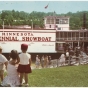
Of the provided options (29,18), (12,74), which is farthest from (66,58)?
(12,74)

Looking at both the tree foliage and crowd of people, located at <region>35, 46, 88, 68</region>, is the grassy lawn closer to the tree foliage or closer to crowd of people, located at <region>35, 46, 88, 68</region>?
crowd of people, located at <region>35, 46, 88, 68</region>

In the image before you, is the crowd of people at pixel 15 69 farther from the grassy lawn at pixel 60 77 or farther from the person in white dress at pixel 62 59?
the person in white dress at pixel 62 59

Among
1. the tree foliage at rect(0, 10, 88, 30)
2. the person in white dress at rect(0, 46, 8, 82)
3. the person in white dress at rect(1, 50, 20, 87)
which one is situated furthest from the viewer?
the tree foliage at rect(0, 10, 88, 30)

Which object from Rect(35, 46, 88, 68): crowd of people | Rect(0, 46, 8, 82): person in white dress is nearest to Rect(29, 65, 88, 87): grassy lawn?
Rect(35, 46, 88, 68): crowd of people

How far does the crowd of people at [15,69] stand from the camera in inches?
109

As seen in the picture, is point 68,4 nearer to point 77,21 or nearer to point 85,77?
point 77,21

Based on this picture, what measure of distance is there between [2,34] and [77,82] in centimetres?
114

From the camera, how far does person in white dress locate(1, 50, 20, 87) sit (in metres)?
2.75

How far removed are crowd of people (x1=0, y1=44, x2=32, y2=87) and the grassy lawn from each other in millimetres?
164

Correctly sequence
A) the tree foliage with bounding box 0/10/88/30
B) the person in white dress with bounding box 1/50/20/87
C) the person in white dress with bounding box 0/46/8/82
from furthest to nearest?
the tree foliage with bounding box 0/10/88/30 < the person in white dress with bounding box 0/46/8/82 < the person in white dress with bounding box 1/50/20/87

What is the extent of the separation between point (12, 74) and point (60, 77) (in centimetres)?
65

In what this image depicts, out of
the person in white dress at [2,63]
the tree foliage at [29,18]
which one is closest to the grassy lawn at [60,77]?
the person in white dress at [2,63]

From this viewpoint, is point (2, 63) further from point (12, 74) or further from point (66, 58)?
point (66, 58)

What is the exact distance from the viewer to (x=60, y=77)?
10.1 ft
